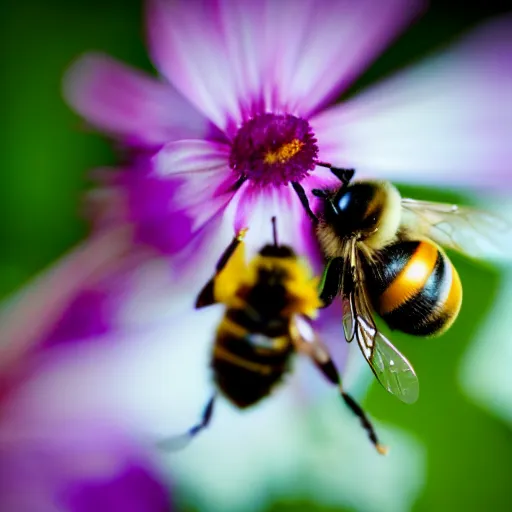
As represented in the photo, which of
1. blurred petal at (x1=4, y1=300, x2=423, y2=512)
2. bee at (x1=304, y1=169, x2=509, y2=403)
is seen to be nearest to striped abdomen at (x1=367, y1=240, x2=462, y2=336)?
bee at (x1=304, y1=169, x2=509, y2=403)

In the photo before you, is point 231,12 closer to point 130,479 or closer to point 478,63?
point 478,63

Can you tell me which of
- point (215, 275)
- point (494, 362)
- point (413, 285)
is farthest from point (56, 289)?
point (494, 362)

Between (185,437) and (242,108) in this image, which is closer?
(242,108)

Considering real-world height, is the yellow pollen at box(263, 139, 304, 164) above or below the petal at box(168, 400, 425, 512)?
above

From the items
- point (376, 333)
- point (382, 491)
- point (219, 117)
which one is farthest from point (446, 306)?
point (382, 491)

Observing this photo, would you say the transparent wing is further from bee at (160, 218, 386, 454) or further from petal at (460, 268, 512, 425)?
petal at (460, 268, 512, 425)

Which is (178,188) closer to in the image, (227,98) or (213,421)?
(227,98)

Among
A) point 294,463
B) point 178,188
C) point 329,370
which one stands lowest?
point 294,463

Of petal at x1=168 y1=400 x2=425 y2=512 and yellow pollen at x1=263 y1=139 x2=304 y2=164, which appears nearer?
yellow pollen at x1=263 y1=139 x2=304 y2=164
